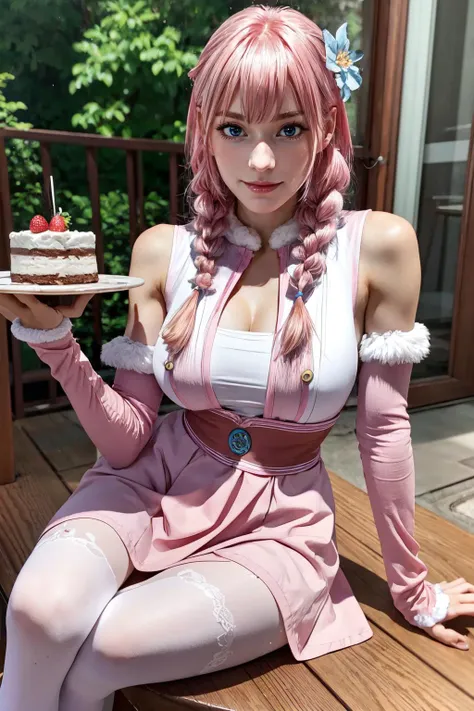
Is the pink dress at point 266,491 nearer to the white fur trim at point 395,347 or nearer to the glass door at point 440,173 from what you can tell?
the white fur trim at point 395,347

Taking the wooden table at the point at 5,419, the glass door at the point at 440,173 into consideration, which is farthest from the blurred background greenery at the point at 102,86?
the wooden table at the point at 5,419

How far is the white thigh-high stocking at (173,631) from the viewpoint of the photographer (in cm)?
96

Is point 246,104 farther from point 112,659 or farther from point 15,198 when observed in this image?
point 15,198

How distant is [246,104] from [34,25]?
3421 mm

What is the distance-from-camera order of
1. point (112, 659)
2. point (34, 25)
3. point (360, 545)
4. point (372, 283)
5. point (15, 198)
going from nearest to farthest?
point (112, 659)
point (372, 283)
point (360, 545)
point (15, 198)
point (34, 25)

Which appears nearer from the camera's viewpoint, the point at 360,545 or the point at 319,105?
the point at 319,105

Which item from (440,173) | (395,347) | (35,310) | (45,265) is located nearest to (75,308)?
(35,310)

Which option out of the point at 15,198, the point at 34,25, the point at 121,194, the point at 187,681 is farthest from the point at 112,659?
the point at 34,25

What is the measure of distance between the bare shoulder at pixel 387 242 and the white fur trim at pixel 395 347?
14 centimetres

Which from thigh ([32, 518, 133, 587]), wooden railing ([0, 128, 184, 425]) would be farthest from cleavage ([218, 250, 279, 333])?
wooden railing ([0, 128, 184, 425])

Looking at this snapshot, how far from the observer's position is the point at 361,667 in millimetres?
1149

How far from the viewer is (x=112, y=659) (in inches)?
37.6

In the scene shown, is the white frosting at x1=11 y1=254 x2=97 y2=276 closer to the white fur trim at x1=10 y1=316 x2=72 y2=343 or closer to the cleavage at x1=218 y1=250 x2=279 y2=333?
the white fur trim at x1=10 y1=316 x2=72 y2=343

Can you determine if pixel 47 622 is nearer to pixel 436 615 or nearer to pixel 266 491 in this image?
pixel 266 491
